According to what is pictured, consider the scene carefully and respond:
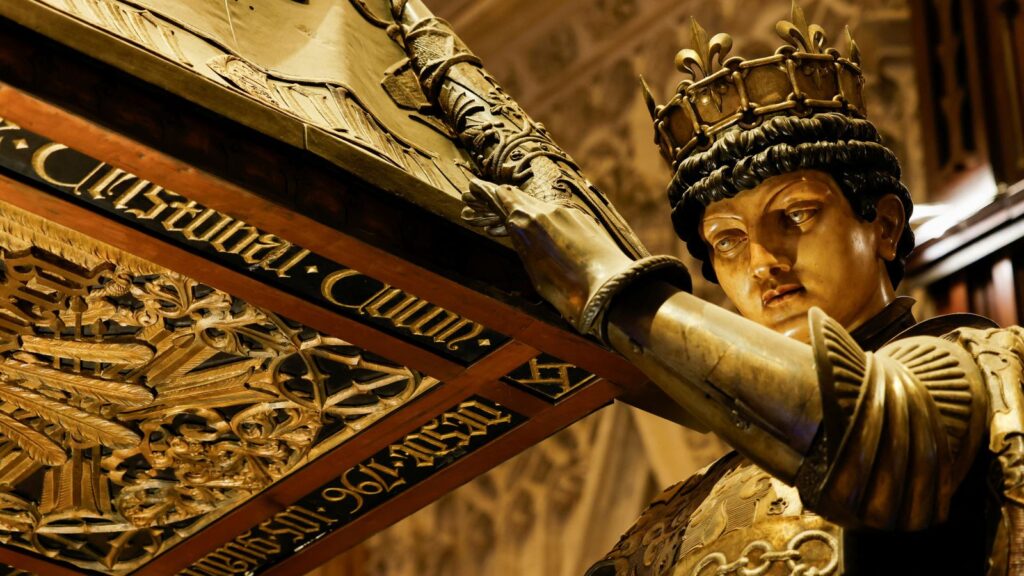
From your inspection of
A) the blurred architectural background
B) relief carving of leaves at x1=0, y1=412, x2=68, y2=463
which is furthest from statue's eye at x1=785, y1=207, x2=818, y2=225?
the blurred architectural background

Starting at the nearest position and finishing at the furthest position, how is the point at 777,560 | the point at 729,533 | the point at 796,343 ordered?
the point at 796,343
the point at 777,560
the point at 729,533

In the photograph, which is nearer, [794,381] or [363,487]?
[794,381]

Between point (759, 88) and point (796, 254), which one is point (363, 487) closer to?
point (796, 254)

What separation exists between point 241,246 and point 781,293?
3.08 feet

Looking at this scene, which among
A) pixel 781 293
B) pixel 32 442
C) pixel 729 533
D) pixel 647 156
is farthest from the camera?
→ pixel 647 156

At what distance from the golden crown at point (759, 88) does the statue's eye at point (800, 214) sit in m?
0.19

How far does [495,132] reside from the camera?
364 centimetres

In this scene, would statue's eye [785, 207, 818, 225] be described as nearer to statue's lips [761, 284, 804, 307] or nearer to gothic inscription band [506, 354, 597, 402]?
statue's lips [761, 284, 804, 307]

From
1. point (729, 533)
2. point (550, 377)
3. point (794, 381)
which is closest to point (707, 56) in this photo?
point (550, 377)

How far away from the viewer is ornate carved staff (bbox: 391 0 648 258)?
3555 mm

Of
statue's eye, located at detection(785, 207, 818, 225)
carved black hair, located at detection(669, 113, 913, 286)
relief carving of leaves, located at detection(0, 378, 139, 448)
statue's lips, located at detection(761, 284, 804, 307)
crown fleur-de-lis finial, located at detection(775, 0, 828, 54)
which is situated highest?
crown fleur-de-lis finial, located at detection(775, 0, 828, 54)

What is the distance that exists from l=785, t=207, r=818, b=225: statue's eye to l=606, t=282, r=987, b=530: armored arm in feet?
1.72

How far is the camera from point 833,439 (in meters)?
2.87

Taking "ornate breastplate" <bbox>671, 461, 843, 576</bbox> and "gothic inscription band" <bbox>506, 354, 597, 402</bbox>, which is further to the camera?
"gothic inscription band" <bbox>506, 354, 597, 402</bbox>
